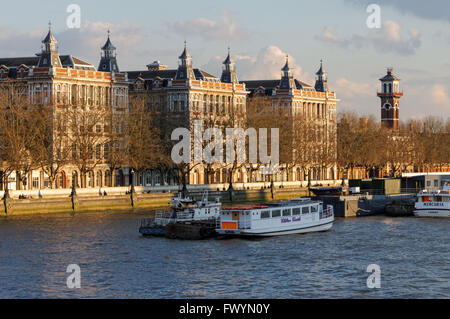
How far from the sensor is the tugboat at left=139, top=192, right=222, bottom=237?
87375mm

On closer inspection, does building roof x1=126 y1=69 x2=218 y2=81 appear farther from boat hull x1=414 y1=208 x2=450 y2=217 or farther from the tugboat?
the tugboat

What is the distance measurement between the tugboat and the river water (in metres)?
1.67

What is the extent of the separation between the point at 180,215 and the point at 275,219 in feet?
27.9

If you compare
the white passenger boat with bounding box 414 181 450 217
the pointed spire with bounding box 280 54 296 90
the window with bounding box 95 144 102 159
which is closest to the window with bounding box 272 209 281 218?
the white passenger boat with bounding box 414 181 450 217

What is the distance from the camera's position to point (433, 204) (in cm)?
11275

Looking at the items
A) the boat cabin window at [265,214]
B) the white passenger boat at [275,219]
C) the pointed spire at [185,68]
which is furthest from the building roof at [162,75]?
the boat cabin window at [265,214]

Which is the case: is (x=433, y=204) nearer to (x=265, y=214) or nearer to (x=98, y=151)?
(x=265, y=214)

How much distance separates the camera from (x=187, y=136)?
459 ft

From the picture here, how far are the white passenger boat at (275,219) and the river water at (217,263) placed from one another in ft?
3.99

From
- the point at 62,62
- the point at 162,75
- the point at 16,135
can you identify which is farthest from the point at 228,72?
the point at 16,135

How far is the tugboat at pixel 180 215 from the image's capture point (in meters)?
87.4

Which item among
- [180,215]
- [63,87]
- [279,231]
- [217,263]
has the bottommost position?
[217,263]

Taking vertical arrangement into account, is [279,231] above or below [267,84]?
below

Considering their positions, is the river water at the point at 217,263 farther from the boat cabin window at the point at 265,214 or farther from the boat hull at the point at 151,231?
the boat cabin window at the point at 265,214
